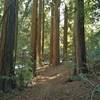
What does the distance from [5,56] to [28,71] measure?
1922 millimetres

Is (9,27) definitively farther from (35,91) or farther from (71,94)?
(71,94)

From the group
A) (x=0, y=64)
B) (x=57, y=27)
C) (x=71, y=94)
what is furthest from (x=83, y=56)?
(x=57, y=27)

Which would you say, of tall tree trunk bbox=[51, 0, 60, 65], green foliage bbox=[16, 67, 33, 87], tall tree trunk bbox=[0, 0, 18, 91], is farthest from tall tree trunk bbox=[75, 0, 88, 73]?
tall tree trunk bbox=[51, 0, 60, 65]

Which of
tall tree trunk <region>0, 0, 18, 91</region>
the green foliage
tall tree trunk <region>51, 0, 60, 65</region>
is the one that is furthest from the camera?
tall tree trunk <region>51, 0, 60, 65</region>

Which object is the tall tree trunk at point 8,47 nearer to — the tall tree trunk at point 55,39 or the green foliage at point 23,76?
the green foliage at point 23,76

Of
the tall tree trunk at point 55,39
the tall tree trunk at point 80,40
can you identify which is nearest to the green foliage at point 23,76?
the tall tree trunk at point 80,40

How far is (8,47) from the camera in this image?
450 inches

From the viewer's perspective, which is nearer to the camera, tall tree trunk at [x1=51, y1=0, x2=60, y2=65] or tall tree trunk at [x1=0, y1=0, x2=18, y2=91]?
tall tree trunk at [x1=0, y1=0, x2=18, y2=91]

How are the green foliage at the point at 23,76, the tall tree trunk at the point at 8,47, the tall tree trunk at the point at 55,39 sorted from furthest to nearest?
1. the tall tree trunk at the point at 55,39
2. the green foliage at the point at 23,76
3. the tall tree trunk at the point at 8,47

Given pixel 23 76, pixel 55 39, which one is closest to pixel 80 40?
pixel 23 76

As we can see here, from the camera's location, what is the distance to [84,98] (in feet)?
28.9

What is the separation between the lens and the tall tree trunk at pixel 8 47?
11180mm

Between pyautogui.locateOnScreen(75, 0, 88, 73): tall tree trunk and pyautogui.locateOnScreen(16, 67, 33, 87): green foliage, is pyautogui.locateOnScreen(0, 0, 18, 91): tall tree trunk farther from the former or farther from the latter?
pyautogui.locateOnScreen(75, 0, 88, 73): tall tree trunk

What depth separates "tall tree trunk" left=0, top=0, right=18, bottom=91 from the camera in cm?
1118
